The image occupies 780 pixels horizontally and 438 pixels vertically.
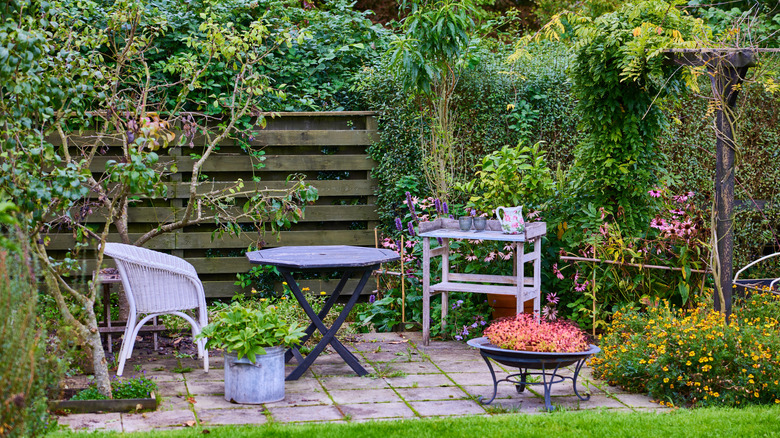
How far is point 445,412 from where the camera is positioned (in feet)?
12.0

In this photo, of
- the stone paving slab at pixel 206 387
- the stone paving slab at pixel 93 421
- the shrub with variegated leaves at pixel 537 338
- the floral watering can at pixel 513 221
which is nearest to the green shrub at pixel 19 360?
the stone paving slab at pixel 93 421

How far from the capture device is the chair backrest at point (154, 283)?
4160mm

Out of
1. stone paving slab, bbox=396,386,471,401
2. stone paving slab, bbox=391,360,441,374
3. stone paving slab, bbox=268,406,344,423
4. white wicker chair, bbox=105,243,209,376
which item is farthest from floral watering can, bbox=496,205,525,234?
white wicker chair, bbox=105,243,209,376

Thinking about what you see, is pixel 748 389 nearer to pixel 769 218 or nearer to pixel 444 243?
pixel 444 243

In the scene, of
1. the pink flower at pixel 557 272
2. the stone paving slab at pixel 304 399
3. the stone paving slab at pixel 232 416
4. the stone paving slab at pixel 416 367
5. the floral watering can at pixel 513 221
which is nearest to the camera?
the stone paving slab at pixel 232 416

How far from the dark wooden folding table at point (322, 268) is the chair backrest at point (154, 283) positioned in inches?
16.2

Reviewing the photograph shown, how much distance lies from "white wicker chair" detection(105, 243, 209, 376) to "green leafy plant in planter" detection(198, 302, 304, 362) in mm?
339

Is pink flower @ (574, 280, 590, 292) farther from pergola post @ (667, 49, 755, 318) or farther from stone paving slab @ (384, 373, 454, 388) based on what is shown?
stone paving slab @ (384, 373, 454, 388)

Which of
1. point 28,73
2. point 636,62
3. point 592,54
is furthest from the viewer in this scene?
point 592,54

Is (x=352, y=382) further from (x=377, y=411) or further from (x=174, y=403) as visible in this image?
(x=174, y=403)

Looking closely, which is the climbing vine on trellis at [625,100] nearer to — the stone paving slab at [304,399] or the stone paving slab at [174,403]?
the stone paving slab at [304,399]

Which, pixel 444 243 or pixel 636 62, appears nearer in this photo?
pixel 636 62

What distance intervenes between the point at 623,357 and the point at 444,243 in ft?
5.60

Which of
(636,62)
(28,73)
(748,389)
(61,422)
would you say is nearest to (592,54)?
(636,62)
